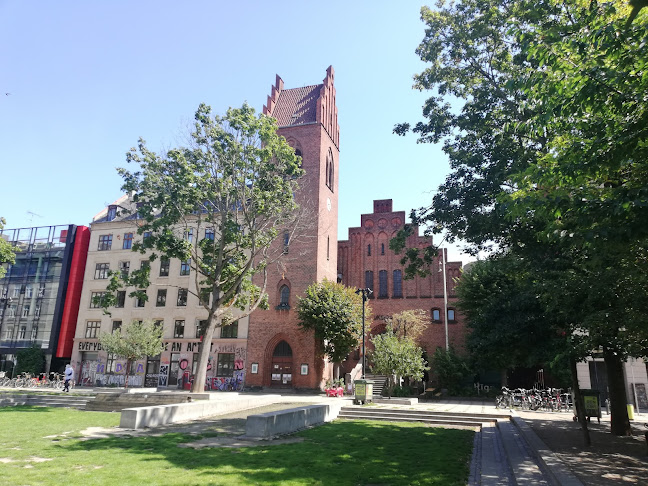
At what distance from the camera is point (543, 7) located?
11.9 m

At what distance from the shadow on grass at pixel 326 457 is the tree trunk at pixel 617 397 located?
4515mm

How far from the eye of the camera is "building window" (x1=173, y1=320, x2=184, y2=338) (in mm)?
35562

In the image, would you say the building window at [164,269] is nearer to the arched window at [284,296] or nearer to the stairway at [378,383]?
the arched window at [284,296]

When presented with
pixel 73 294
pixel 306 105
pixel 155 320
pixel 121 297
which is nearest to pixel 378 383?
pixel 155 320

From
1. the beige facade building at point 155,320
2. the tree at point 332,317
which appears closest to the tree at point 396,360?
the tree at point 332,317

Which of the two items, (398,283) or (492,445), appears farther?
(398,283)

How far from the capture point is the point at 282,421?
39.6 ft

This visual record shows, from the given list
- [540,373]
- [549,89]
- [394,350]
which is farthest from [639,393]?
[549,89]

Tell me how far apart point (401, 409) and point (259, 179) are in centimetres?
1181

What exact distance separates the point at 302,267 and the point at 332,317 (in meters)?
5.40

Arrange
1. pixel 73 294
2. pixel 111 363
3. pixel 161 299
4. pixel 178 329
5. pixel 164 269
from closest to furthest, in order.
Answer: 1. pixel 178 329
2. pixel 111 363
3. pixel 161 299
4. pixel 164 269
5. pixel 73 294

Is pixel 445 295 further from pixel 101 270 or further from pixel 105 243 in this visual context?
pixel 105 243

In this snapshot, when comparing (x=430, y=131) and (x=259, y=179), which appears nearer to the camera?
(x=430, y=131)

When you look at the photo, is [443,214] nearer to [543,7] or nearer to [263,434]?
[543,7]
